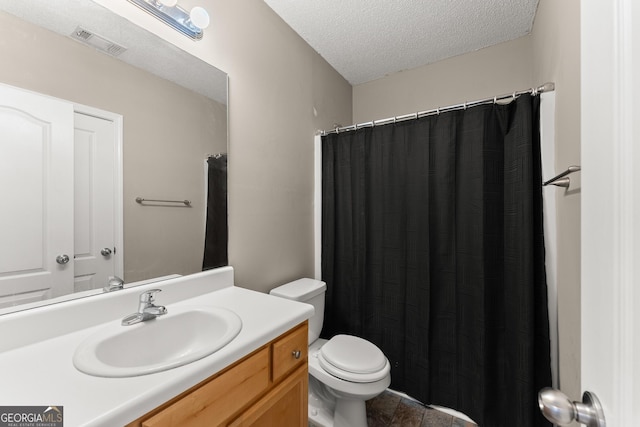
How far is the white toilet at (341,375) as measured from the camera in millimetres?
1288

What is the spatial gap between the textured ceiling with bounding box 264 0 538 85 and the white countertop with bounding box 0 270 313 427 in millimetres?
1771

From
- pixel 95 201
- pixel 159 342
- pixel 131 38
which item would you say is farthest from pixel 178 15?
pixel 159 342

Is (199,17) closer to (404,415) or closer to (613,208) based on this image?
(613,208)

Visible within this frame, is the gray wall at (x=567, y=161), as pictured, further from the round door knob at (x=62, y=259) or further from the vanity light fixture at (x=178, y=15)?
the round door knob at (x=62, y=259)

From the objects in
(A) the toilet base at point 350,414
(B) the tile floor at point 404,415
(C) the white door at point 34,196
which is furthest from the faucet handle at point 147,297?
(B) the tile floor at point 404,415

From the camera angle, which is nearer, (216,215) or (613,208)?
(613,208)

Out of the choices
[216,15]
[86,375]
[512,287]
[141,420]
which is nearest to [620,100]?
[141,420]

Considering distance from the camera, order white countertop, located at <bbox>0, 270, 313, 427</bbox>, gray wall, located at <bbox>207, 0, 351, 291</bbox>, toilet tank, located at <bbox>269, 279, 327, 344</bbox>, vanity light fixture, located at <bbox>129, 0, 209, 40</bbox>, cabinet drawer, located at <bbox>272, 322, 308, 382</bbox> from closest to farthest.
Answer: white countertop, located at <bbox>0, 270, 313, 427</bbox> → cabinet drawer, located at <bbox>272, 322, 308, 382</bbox> → vanity light fixture, located at <bbox>129, 0, 209, 40</bbox> → gray wall, located at <bbox>207, 0, 351, 291</bbox> → toilet tank, located at <bbox>269, 279, 327, 344</bbox>

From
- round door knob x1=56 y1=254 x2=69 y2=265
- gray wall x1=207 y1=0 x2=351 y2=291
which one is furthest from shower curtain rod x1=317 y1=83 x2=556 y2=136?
round door knob x1=56 y1=254 x2=69 y2=265

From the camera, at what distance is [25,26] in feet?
2.65

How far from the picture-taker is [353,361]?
1.37m

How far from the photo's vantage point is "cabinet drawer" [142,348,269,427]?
2.02 feet

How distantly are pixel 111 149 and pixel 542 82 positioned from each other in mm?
2087

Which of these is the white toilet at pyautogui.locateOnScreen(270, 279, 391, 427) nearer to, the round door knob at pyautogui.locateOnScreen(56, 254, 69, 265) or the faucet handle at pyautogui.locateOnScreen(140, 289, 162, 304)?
the faucet handle at pyautogui.locateOnScreen(140, 289, 162, 304)
